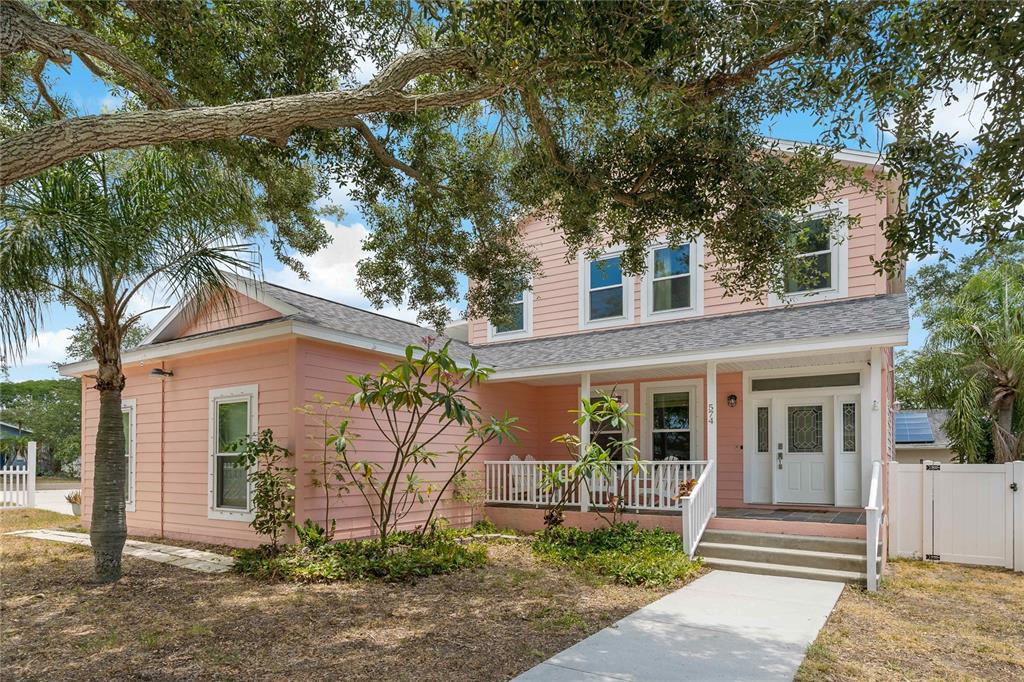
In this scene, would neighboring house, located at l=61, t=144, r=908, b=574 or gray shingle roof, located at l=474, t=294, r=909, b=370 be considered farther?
gray shingle roof, located at l=474, t=294, r=909, b=370

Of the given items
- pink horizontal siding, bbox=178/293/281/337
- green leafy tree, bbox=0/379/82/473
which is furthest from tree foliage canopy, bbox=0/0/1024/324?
green leafy tree, bbox=0/379/82/473

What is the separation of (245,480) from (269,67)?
5236mm

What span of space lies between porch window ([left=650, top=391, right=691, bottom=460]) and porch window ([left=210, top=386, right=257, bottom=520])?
6.76 m

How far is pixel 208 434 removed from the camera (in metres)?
9.30

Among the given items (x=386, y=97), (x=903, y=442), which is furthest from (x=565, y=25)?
(x=903, y=442)

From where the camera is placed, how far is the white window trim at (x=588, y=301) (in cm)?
1236

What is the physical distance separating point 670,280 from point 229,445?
781cm

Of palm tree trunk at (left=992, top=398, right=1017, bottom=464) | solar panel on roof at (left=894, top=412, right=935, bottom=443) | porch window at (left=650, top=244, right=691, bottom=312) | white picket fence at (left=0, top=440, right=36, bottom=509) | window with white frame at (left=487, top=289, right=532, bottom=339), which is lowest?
white picket fence at (left=0, top=440, right=36, bottom=509)

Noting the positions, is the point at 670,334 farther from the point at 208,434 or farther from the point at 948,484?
the point at 208,434

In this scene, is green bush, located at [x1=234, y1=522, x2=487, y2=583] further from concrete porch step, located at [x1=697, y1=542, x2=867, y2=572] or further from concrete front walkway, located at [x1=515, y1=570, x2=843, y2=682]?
concrete porch step, located at [x1=697, y1=542, x2=867, y2=572]

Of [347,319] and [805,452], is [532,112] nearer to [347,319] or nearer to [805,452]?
[347,319]

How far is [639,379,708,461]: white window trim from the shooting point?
36.9ft

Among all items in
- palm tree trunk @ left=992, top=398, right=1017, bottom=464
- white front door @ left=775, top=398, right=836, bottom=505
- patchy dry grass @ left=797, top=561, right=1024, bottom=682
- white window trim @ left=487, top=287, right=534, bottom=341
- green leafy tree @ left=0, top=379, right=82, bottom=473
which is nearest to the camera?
patchy dry grass @ left=797, top=561, right=1024, bottom=682

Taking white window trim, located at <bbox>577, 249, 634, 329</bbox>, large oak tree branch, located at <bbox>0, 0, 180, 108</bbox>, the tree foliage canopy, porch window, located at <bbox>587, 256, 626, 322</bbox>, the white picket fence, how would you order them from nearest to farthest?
1. large oak tree branch, located at <bbox>0, 0, 180, 108</bbox>
2. the tree foliage canopy
3. white window trim, located at <bbox>577, 249, 634, 329</bbox>
4. porch window, located at <bbox>587, 256, 626, 322</bbox>
5. the white picket fence
